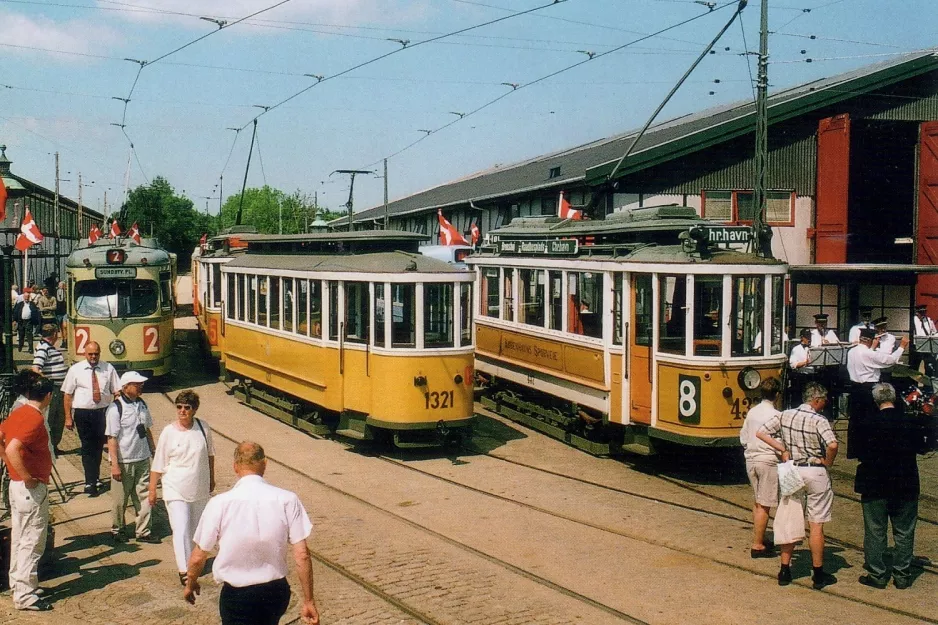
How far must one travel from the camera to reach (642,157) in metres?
23.1

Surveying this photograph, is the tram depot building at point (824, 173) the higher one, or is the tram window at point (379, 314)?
the tram depot building at point (824, 173)

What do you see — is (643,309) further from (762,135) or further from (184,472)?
(184,472)

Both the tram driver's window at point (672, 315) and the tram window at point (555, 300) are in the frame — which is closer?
the tram driver's window at point (672, 315)

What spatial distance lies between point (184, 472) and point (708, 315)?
645cm

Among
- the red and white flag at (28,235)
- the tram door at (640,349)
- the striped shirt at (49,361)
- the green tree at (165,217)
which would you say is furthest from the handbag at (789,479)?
the green tree at (165,217)

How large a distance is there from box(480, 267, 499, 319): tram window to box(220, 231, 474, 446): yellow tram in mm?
2501

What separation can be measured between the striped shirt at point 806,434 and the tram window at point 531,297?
711cm

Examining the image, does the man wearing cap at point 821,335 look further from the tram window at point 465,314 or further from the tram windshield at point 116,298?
the tram windshield at point 116,298

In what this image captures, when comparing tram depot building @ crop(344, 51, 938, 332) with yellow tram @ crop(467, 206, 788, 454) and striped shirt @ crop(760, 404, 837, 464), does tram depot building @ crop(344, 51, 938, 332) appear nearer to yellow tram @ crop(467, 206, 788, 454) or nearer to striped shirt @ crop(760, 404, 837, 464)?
yellow tram @ crop(467, 206, 788, 454)

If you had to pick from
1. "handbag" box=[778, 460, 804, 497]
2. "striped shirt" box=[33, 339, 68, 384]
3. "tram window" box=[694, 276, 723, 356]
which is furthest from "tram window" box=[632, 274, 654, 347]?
"striped shirt" box=[33, 339, 68, 384]

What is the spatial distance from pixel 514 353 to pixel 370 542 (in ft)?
23.8

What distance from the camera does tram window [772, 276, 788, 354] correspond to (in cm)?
1192

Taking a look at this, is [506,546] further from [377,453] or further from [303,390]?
[303,390]

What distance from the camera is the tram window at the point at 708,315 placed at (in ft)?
38.5
